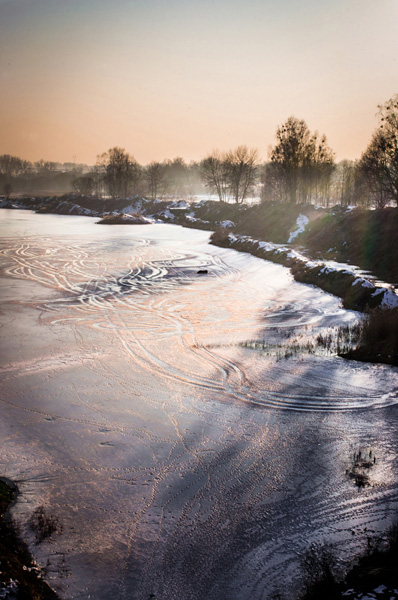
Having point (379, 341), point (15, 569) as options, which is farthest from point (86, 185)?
point (15, 569)

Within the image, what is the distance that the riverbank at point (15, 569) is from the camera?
4367 mm

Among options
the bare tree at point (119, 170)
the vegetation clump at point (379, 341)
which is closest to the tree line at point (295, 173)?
the bare tree at point (119, 170)

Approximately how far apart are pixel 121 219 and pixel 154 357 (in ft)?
Answer: 191

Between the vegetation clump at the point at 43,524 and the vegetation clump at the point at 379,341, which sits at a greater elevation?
the vegetation clump at the point at 379,341

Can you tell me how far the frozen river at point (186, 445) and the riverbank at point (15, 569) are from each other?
17 centimetres

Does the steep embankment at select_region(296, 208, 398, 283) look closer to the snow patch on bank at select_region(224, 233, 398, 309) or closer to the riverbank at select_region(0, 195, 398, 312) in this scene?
the riverbank at select_region(0, 195, 398, 312)

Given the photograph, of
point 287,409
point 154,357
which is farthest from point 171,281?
point 287,409

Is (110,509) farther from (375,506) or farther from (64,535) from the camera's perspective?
(375,506)

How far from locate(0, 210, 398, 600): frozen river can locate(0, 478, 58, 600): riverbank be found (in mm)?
172

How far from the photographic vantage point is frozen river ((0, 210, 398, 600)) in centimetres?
562

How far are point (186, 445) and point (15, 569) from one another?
3886 mm

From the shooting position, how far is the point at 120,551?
5727mm

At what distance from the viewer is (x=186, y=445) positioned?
325 inches

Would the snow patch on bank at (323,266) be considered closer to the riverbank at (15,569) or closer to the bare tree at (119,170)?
the riverbank at (15,569)
